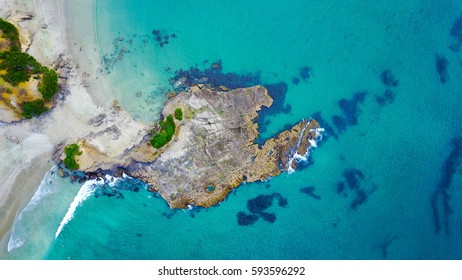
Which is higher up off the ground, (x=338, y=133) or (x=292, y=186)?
(x=338, y=133)

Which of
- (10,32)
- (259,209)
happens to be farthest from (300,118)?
(10,32)

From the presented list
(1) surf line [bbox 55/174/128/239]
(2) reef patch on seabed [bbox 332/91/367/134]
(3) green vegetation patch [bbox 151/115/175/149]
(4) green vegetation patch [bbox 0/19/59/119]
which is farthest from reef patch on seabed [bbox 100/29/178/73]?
(2) reef patch on seabed [bbox 332/91/367/134]

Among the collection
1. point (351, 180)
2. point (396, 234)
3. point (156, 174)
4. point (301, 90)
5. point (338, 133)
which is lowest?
point (156, 174)

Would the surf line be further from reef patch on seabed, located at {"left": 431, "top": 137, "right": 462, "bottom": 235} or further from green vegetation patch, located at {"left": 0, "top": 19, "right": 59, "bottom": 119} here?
reef patch on seabed, located at {"left": 431, "top": 137, "right": 462, "bottom": 235}

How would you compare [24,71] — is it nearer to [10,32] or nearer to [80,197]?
[10,32]

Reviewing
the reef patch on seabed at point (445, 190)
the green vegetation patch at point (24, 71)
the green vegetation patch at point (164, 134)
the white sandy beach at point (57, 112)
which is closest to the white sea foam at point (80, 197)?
the white sandy beach at point (57, 112)
